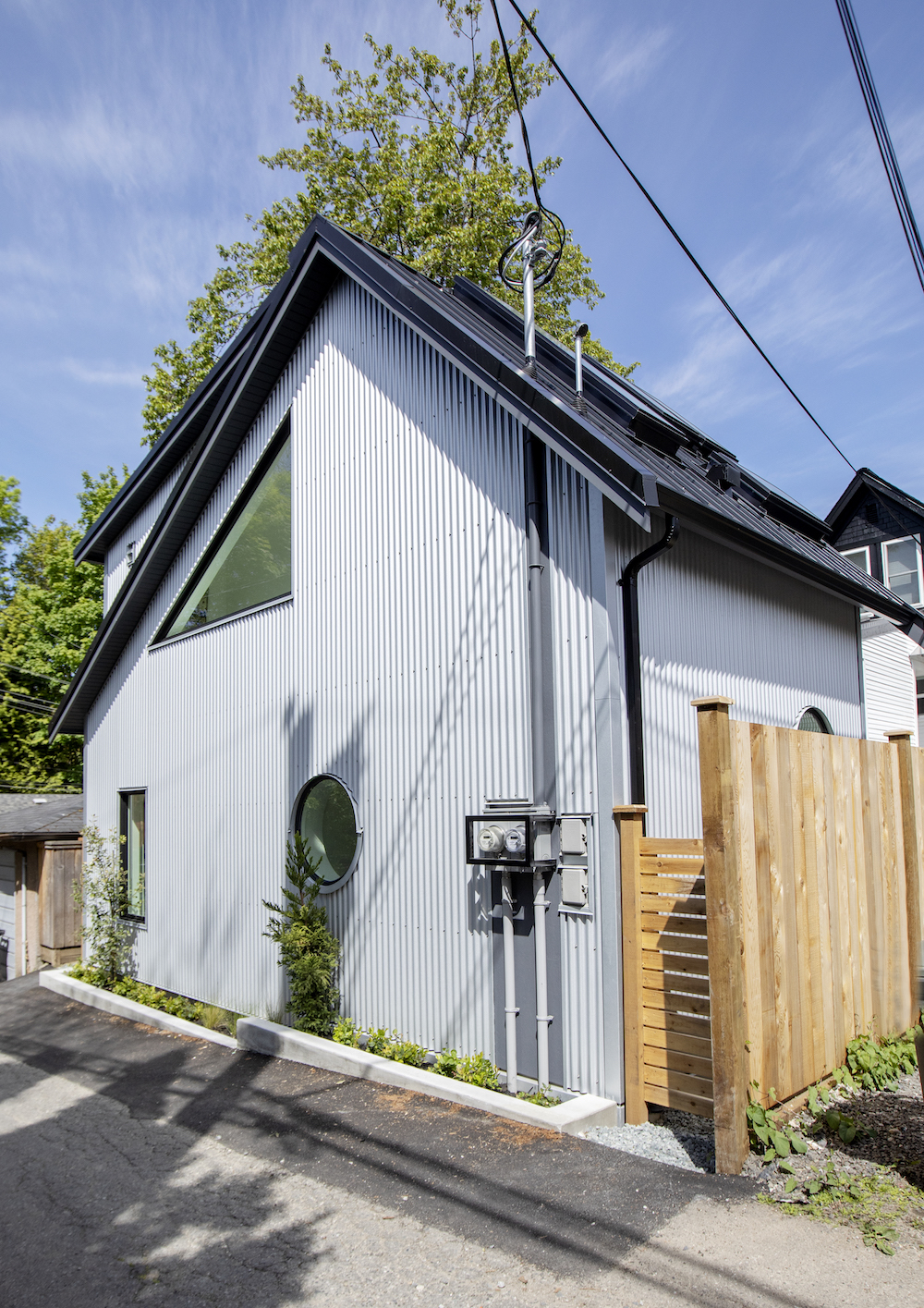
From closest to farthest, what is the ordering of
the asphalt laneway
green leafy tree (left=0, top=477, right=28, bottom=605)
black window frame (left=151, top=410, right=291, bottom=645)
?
1. the asphalt laneway
2. black window frame (left=151, top=410, right=291, bottom=645)
3. green leafy tree (left=0, top=477, right=28, bottom=605)

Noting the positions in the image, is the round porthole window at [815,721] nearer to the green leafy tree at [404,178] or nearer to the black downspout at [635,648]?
the black downspout at [635,648]

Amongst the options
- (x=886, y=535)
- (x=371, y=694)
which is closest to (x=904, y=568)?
(x=886, y=535)

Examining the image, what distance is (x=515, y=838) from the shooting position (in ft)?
18.7

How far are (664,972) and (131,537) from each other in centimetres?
1306

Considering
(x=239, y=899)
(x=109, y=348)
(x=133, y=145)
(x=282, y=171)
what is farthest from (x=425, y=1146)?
(x=282, y=171)

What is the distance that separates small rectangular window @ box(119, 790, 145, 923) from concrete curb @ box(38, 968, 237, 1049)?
3.30 ft

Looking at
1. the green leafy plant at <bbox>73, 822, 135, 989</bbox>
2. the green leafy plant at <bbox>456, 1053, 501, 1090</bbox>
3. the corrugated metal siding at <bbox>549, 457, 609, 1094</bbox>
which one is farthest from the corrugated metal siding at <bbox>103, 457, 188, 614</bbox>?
the green leafy plant at <bbox>456, 1053, 501, 1090</bbox>

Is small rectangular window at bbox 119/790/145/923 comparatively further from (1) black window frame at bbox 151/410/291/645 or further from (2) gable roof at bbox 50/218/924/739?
(1) black window frame at bbox 151/410/291/645

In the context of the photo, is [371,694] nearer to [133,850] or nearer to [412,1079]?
Answer: [412,1079]

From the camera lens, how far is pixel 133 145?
9.62 m

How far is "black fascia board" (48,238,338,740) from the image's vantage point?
888cm

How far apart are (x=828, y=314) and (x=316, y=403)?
5302mm

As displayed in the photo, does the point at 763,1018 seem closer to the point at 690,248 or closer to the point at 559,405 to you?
the point at 559,405

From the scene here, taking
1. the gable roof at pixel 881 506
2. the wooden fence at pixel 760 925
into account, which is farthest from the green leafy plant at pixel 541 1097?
the gable roof at pixel 881 506
